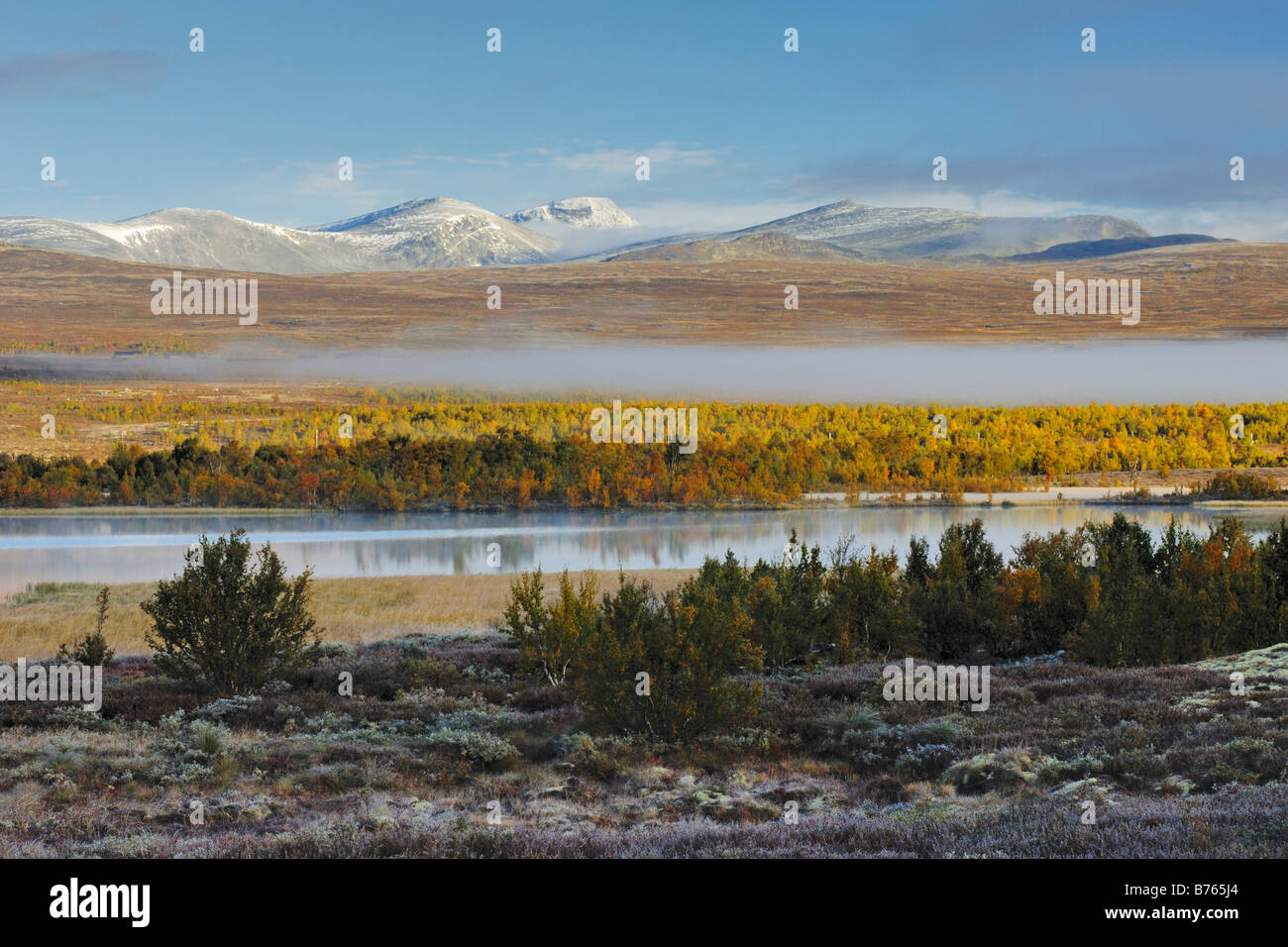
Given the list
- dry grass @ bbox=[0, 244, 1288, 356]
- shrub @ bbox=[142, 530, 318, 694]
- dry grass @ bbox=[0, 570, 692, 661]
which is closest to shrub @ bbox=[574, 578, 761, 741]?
shrub @ bbox=[142, 530, 318, 694]

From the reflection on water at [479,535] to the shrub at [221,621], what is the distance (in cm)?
1567

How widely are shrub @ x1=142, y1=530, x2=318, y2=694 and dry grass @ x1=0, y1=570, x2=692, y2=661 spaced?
4.63 metres

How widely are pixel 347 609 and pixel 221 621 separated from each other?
10.9 metres

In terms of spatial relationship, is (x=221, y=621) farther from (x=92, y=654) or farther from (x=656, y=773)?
(x=656, y=773)

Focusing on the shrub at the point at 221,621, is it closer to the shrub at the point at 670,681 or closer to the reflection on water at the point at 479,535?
the shrub at the point at 670,681

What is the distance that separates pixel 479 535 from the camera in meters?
42.9

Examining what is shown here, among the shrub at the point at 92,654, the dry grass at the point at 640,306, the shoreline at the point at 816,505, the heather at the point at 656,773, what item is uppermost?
the dry grass at the point at 640,306

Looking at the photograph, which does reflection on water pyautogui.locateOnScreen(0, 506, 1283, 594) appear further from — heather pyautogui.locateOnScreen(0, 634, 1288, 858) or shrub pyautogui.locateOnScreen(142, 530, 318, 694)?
heather pyautogui.locateOnScreen(0, 634, 1288, 858)

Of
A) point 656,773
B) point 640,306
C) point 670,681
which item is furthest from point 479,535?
point 640,306

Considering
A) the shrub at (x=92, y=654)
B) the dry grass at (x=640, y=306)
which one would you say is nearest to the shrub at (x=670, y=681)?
the shrub at (x=92, y=654)

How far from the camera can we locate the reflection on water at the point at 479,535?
33.6m
